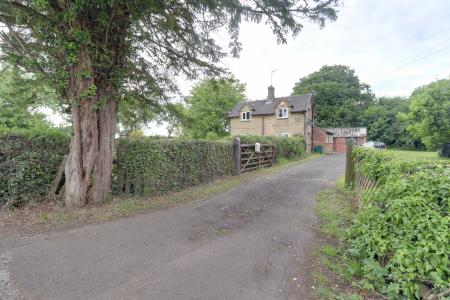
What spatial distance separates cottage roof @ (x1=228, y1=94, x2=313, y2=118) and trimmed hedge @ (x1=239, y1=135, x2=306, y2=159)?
18.5ft

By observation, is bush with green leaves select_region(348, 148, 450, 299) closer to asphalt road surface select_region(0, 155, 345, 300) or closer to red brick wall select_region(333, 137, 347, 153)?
asphalt road surface select_region(0, 155, 345, 300)

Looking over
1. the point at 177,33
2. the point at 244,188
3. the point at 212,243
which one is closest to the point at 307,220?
the point at 212,243

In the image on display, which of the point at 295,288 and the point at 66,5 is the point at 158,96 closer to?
the point at 66,5

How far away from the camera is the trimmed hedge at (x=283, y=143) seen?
43.4ft

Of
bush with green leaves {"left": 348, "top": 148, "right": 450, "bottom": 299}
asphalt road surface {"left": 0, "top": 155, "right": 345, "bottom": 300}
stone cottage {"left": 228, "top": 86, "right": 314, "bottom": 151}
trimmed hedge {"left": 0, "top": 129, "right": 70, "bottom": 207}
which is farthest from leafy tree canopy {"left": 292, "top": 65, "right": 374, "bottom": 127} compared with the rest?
trimmed hedge {"left": 0, "top": 129, "right": 70, "bottom": 207}

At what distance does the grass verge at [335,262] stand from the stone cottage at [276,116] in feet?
68.9

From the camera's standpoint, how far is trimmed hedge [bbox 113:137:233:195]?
6.39m

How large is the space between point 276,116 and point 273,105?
1758 millimetres

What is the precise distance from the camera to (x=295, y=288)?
2.69m

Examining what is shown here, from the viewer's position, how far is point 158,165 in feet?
22.4

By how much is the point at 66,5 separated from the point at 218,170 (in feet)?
24.2

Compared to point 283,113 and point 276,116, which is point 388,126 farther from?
point 276,116

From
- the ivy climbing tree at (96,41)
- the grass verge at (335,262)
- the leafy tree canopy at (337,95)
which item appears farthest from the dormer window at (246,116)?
the grass verge at (335,262)

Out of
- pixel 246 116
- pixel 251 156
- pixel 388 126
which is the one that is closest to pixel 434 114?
pixel 251 156
